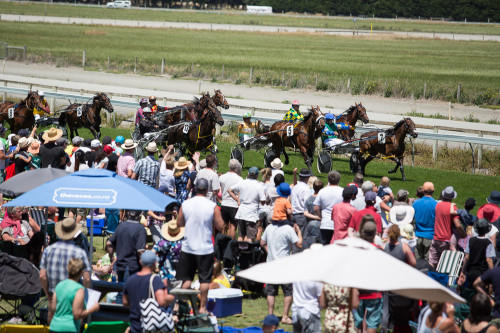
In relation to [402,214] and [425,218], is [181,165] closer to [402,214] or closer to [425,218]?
[402,214]

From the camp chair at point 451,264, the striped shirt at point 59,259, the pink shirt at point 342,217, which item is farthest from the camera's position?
the camp chair at point 451,264

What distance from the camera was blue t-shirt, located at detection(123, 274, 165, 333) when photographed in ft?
25.7

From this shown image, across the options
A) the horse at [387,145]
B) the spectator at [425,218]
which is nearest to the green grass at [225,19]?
the horse at [387,145]

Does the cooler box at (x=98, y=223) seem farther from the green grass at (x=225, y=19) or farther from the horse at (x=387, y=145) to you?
the green grass at (x=225, y=19)

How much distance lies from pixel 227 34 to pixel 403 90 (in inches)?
2116

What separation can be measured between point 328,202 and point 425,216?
1706 mm

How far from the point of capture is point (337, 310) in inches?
314

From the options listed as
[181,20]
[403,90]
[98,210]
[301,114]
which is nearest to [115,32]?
[181,20]

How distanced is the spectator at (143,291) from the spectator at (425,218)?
214 inches

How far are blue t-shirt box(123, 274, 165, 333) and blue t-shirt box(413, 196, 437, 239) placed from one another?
17.9 feet

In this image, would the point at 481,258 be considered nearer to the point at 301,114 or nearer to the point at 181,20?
the point at 301,114

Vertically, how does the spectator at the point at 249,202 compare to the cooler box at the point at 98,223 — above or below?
above

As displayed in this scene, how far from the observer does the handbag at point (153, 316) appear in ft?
25.4

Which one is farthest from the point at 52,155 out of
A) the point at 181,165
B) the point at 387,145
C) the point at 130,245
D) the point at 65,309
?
the point at 387,145
